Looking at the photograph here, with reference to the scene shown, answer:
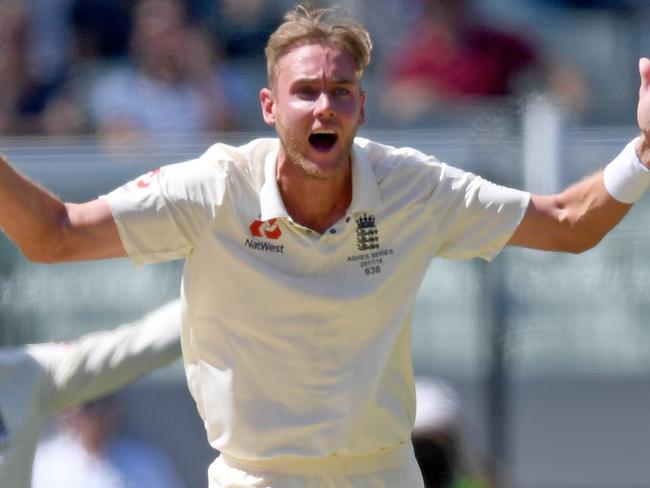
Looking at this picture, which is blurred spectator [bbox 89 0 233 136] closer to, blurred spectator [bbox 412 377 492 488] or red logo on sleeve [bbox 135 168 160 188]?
blurred spectator [bbox 412 377 492 488]

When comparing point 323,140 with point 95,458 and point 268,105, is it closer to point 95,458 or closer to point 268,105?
point 268,105

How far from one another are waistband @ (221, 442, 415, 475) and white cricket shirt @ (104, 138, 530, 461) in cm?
2

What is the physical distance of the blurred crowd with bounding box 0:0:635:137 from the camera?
18.1ft

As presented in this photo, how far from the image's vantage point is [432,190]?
3217 millimetres

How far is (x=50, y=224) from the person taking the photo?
2.95 metres

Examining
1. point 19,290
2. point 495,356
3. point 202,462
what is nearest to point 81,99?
point 19,290

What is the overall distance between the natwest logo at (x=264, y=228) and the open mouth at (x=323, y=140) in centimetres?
20

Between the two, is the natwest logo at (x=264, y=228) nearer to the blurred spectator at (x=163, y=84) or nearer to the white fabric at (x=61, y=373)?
the white fabric at (x=61, y=373)

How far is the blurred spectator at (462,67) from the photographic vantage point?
5449 mm

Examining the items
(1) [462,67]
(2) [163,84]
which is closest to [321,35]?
(1) [462,67]

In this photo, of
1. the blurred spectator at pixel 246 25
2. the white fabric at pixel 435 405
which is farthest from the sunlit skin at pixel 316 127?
the blurred spectator at pixel 246 25

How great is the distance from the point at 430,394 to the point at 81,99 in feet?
6.76

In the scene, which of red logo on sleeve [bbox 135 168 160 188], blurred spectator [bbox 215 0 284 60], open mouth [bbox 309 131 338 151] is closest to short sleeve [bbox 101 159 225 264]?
red logo on sleeve [bbox 135 168 160 188]

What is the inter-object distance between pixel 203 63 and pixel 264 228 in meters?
2.92
